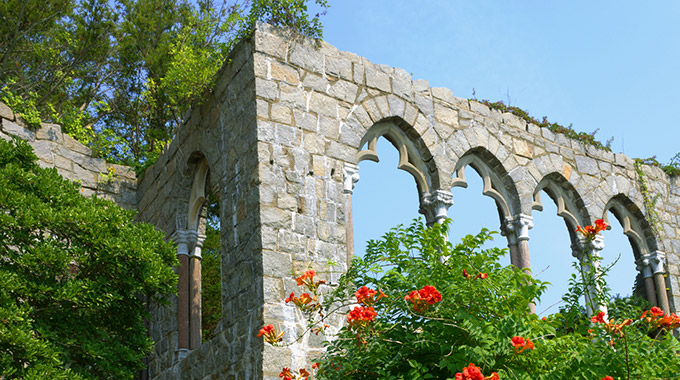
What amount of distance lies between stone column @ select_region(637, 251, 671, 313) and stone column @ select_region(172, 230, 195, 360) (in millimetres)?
5736

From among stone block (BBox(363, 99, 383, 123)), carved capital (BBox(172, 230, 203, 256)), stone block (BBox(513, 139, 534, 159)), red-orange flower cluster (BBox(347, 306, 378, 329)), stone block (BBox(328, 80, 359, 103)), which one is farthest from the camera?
stone block (BBox(513, 139, 534, 159))

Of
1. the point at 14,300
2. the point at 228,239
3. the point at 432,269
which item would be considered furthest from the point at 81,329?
the point at 432,269

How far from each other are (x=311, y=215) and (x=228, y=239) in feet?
2.81

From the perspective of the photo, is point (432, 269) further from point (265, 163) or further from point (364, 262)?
point (265, 163)

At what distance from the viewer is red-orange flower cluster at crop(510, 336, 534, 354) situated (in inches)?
169

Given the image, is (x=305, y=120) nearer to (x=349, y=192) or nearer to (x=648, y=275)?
(x=349, y=192)

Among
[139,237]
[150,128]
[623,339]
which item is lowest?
[623,339]

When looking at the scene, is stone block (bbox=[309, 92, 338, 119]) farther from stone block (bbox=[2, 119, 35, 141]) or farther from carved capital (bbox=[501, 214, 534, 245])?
stone block (bbox=[2, 119, 35, 141])

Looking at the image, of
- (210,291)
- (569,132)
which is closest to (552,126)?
(569,132)

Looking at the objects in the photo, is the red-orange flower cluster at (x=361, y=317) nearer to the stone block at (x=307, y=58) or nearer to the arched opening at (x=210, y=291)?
the stone block at (x=307, y=58)

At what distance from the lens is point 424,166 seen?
329 inches

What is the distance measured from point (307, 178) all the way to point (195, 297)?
7.94 feet

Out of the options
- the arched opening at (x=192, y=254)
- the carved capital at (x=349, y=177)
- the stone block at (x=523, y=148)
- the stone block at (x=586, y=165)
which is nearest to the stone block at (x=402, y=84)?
the carved capital at (x=349, y=177)

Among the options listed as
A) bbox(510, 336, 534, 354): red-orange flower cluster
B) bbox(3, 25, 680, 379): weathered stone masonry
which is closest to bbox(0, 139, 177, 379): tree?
bbox(3, 25, 680, 379): weathered stone masonry
